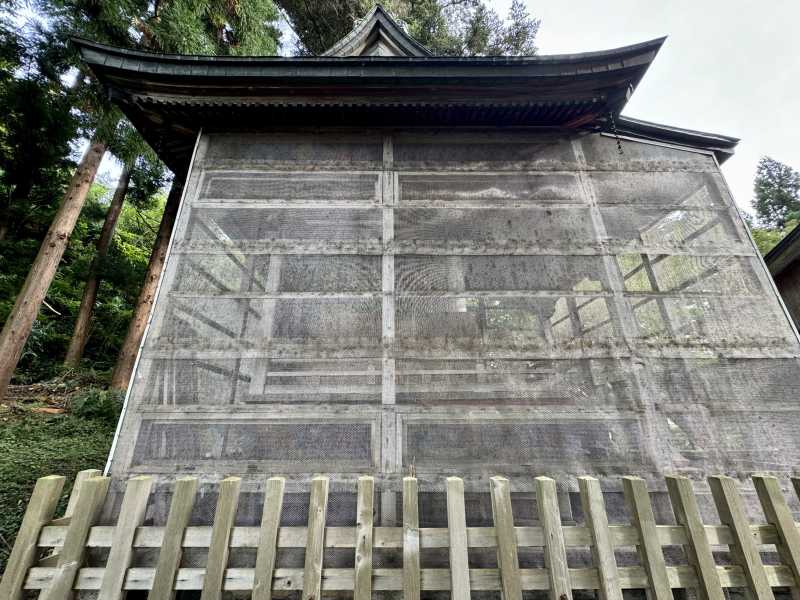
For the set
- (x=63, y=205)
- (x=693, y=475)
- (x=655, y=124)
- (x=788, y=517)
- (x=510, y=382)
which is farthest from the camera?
(x=63, y=205)

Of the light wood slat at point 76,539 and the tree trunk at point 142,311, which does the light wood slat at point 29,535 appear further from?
the tree trunk at point 142,311

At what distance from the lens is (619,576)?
1.55 metres

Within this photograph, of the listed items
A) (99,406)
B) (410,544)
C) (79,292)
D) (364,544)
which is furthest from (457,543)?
(79,292)

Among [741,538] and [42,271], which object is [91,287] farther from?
[741,538]

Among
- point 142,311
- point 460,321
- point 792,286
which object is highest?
point 142,311

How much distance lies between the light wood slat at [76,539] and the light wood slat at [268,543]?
33.4 inches

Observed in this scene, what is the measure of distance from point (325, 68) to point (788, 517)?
14.2 ft

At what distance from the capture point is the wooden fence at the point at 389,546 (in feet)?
4.93

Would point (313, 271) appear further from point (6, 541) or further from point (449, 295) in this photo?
point (6, 541)

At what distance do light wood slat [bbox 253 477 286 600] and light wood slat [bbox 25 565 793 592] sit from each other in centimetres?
6

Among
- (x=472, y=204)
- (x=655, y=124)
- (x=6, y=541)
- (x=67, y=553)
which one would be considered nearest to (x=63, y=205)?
(x=6, y=541)

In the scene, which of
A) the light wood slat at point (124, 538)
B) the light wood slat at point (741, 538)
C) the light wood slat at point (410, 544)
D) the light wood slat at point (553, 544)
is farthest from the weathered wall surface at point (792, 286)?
the light wood slat at point (124, 538)

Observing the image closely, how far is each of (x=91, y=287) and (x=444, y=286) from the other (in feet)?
33.6

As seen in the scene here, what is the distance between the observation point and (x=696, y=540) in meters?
1.60
